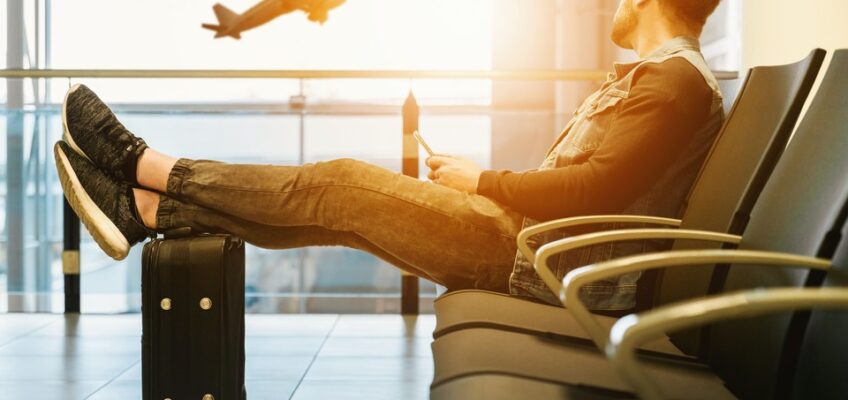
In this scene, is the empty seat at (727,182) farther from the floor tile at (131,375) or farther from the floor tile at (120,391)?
the floor tile at (131,375)

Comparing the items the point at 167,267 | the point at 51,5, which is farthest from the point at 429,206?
the point at 51,5

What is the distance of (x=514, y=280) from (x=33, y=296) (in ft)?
8.60

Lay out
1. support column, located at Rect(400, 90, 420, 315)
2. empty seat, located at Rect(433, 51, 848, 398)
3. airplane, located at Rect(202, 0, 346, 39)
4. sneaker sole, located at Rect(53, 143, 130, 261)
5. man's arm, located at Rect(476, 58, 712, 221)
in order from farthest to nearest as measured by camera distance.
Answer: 1. airplane, located at Rect(202, 0, 346, 39)
2. support column, located at Rect(400, 90, 420, 315)
3. sneaker sole, located at Rect(53, 143, 130, 261)
4. man's arm, located at Rect(476, 58, 712, 221)
5. empty seat, located at Rect(433, 51, 848, 398)

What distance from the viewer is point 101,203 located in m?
1.82

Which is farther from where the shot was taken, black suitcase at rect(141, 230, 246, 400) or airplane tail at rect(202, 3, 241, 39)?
airplane tail at rect(202, 3, 241, 39)

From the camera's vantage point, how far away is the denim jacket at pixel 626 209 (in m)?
1.61

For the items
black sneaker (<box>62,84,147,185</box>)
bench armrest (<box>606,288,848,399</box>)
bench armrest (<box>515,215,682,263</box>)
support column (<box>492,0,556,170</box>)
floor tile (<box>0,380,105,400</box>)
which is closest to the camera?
bench armrest (<box>606,288,848,399</box>)

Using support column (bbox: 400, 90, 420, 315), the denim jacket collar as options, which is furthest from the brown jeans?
support column (bbox: 400, 90, 420, 315)

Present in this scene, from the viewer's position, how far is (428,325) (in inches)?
127

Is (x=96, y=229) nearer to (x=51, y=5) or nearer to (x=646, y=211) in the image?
(x=646, y=211)

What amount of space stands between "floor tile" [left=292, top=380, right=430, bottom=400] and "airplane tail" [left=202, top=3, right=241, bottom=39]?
505cm

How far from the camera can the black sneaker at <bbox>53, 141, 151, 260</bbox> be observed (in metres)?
1.76

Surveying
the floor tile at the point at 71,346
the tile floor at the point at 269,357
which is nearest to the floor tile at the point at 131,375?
the tile floor at the point at 269,357

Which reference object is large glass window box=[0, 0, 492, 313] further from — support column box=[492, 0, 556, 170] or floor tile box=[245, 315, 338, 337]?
support column box=[492, 0, 556, 170]
